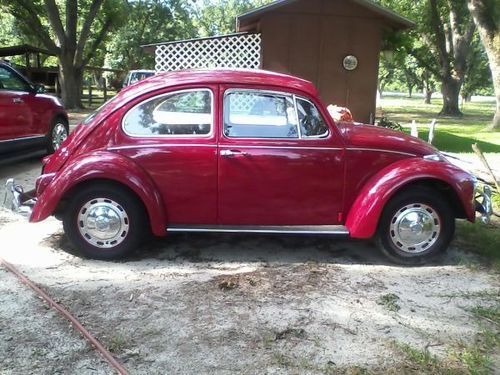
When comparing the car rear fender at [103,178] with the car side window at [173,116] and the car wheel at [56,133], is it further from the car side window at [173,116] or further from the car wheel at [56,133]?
the car wheel at [56,133]

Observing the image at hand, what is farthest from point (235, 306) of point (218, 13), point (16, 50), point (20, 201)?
point (218, 13)

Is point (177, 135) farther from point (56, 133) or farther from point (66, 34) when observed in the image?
point (66, 34)

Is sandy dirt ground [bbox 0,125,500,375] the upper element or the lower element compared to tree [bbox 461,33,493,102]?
lower

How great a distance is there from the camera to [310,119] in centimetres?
483

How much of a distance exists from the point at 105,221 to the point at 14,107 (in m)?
4.55

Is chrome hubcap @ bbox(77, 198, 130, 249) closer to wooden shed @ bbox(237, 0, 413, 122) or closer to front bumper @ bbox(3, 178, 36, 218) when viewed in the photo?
front bumper @ bbox(3, 178, 36, 218)

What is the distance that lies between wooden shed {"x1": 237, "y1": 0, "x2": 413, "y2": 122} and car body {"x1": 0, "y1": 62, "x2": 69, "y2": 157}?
16.4 feet

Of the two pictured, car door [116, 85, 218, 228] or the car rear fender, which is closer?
the car rear fender

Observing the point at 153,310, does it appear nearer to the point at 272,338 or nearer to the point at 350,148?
the point at 272,338

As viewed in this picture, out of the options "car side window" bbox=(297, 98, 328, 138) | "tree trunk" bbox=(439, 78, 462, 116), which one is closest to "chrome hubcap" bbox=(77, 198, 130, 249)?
"car side window" bbox=(297, 98, 328, 138)

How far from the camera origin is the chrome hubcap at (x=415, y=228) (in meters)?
4.78

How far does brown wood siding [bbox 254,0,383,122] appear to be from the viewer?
12.1 metres

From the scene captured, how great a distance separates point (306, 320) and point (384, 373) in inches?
30.4

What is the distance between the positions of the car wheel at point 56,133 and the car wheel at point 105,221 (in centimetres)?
497
